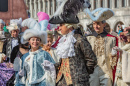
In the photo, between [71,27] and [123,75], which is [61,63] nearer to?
[71,27]

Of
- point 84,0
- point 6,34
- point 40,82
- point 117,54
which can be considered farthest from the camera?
point 6,34

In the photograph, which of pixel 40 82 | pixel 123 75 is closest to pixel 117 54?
pixel 123 75

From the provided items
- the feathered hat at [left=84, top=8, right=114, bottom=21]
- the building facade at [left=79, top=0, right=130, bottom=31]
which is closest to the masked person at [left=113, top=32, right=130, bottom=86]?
the feathered hat at [left=84, top=8, right=114, bottom=21]

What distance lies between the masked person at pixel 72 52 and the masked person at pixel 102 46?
1.17m

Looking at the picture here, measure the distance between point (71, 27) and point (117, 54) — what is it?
1.87m

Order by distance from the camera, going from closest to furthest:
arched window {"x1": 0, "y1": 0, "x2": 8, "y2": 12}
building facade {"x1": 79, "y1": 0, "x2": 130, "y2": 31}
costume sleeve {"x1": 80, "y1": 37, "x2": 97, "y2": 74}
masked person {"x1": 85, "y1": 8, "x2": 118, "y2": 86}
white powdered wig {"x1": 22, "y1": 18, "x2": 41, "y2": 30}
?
costume sleeve {"x1": 80, "y1": 37, "x2": 97, "y2": 74}, masked person {"x1": 85, "y1": 8, "x2": 118, "y2": 86}, white powdered wig {"x1": 22, "y1": 18, "x2": 41, "y2": 30}, arched window {"x1": 0, "y1": 0, "x2": 8, "y2": 12}, building facade {"x1": 79, "y1": 0, "x2": 130, "y2": 31}

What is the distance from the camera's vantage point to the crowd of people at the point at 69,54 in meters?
5.33

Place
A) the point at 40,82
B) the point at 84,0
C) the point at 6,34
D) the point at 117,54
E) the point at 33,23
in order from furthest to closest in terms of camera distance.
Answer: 1. the point at 6,34
2. the point at 33,23
3. the point at 117,54
4. the point at 40,82
5. the point at 84,0

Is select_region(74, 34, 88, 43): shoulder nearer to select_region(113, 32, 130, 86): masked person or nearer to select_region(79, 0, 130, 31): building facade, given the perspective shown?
select_region(113, 32, 130, 86): masked person

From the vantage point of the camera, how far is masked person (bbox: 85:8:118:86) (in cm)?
662

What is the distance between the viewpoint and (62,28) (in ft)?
18.1

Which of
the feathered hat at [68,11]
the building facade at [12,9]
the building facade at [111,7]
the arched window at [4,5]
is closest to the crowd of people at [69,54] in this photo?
the feathered hat at [68,11]

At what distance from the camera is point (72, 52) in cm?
535

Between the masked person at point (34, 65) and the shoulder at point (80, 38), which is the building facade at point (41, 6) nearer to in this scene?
the masked person at point (34, 65)
